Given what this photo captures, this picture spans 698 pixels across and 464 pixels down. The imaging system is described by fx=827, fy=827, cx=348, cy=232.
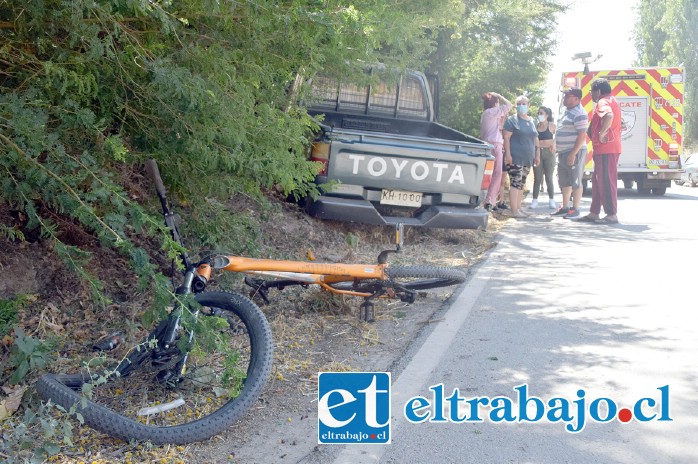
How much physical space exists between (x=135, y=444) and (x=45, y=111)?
179cm

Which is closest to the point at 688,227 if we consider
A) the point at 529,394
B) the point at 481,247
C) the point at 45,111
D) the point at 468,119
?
the point at 481,247

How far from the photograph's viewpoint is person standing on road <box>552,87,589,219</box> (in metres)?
13.3

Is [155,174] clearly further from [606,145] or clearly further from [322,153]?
[606,145]

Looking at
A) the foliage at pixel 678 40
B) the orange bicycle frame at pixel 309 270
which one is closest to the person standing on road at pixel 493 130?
the orange bicycle frame at pixel 309 270

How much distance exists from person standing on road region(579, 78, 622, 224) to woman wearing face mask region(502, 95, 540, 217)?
41.6 inches

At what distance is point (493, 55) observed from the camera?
1861 cm

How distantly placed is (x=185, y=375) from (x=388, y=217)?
504cm

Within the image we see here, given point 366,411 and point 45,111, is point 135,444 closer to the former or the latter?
point 366,411

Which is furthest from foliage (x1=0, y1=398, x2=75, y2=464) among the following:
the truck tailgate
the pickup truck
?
the truck tailgate

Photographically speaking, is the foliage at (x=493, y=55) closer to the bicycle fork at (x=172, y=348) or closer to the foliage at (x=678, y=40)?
the bicycle fork at (x=172, y=348)

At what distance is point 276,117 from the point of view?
5262mm

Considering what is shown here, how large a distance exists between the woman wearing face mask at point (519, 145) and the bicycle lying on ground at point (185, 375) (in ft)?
30.4

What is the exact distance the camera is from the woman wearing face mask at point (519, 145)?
1371cm

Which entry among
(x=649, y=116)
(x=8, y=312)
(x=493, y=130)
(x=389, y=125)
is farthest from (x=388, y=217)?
(x=649, y=116)
